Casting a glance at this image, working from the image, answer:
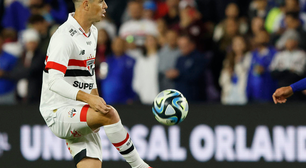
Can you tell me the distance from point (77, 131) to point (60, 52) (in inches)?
35.6

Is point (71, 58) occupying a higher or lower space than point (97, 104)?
higher

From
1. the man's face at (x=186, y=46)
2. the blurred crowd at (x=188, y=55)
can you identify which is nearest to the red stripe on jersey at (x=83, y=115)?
the blurred crowd at (x=188, y=55)

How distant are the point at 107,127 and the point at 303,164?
453 cm

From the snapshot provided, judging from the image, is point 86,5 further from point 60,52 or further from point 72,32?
point 60,52

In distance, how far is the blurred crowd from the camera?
922 centimetres

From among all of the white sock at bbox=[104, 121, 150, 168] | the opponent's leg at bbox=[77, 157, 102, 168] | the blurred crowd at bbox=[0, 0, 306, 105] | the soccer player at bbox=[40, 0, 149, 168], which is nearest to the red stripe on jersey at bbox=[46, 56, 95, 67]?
the soccer player at bbox=[40, 0, 149, 168]

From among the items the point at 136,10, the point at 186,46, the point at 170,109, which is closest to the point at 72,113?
the point at 170,109

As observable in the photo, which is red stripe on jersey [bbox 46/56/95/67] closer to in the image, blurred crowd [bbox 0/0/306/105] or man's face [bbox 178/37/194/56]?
blurred crowd [bbox 0/0/306/105]

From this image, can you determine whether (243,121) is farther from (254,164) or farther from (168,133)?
(168,133)

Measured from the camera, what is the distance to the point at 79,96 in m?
5.11

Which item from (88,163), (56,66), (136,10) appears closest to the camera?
(56,66)

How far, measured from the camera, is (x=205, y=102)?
9.05m

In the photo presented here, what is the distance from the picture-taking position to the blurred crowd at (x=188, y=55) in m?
9.22

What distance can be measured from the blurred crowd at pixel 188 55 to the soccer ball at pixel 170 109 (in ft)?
12.2
